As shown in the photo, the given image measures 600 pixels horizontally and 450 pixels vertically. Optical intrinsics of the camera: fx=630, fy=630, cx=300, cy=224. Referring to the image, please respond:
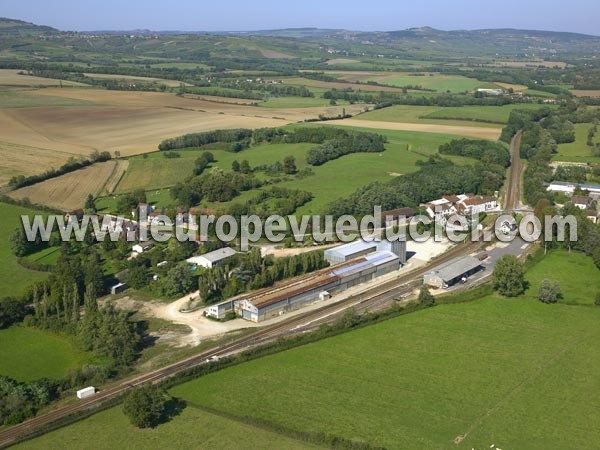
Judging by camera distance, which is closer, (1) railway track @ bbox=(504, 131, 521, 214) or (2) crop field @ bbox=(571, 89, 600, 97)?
(1) railway track @ bbox=(504, 131, 521, 214)

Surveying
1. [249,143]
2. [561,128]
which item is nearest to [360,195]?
A: [249,143]

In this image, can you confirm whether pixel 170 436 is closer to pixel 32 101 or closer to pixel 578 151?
pixel 578 151

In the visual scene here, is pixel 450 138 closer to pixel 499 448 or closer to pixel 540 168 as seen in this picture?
pixel 540 168

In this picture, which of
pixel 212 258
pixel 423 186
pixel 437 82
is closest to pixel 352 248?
pixel 212 258

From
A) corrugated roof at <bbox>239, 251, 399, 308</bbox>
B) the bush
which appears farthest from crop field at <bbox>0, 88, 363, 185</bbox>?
the bush

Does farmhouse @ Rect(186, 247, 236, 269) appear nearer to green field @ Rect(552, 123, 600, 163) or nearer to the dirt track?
green field @ Rect(552, 123, 600, 163)

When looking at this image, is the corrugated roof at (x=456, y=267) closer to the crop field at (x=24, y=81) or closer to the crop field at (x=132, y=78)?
the crop field at (x=24, y=81)

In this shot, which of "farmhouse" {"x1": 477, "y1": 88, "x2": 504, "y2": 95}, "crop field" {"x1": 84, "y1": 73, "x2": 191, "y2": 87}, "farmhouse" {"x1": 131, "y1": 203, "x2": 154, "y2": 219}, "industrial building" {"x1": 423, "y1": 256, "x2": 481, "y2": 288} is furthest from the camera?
"crop field" {"x1": 84, "y1": 73, "x2": 191, "y2": 87}
